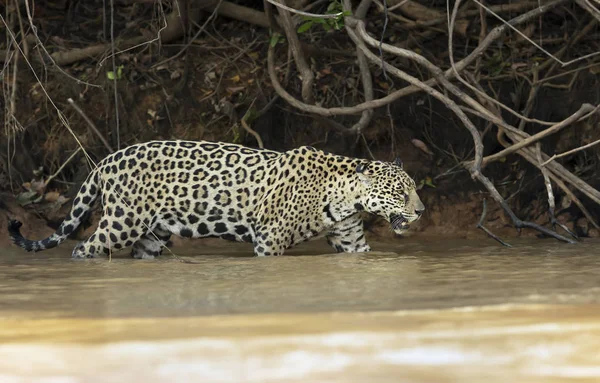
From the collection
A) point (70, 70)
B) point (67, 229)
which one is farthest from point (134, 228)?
point (70, 70)

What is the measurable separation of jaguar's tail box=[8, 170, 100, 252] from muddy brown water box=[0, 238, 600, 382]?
1.08 metres

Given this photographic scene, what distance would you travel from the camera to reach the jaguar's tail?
700cm

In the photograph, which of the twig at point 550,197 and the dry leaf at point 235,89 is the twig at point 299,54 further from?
the twig at point 550,197

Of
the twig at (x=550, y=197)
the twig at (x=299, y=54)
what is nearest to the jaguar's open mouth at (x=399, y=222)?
the twig at (x=550, y=197)

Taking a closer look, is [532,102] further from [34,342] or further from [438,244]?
[34,342]

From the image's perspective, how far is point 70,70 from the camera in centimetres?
897

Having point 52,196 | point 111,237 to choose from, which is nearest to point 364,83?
point 111,237

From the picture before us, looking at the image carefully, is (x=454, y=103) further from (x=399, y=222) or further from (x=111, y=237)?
(x=111, y=237)

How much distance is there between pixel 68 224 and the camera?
7.04m

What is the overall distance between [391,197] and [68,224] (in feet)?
7.25

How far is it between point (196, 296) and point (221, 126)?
4.36 meters

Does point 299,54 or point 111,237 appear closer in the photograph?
point 111,237

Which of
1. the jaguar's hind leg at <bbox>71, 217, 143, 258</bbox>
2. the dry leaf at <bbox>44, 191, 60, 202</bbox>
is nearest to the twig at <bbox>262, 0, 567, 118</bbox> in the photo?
the jaguar's hind leg at <bbox>71, 217, 143, 258</bbox>

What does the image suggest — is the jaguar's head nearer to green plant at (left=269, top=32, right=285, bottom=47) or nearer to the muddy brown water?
the muddy brown water
